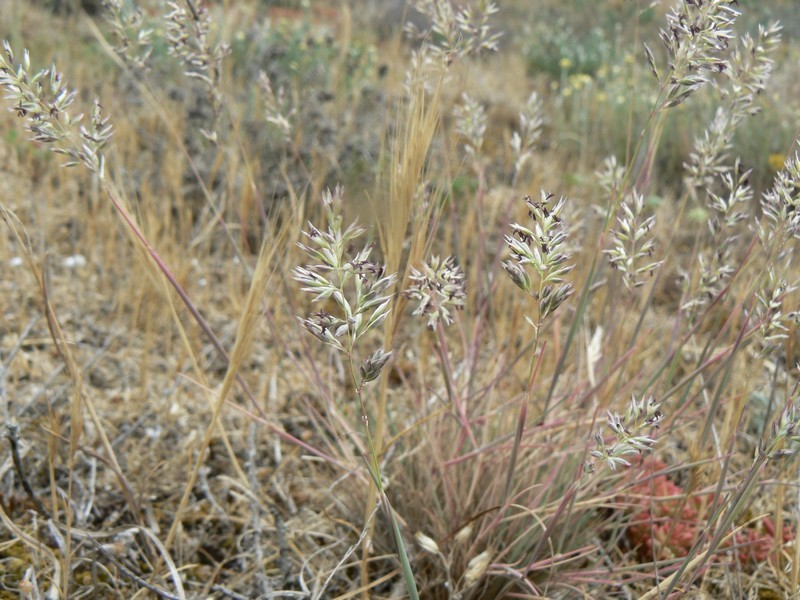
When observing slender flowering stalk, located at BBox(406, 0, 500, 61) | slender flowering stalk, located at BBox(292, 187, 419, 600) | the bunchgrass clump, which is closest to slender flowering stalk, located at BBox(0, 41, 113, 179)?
the bunchgrass clump

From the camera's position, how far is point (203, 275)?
2.58 m

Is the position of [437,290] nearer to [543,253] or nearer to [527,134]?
[543,253]

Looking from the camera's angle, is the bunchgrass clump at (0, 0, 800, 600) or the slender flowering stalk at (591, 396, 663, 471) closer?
the slender flowering stalk at (591, 396, 663, 471)

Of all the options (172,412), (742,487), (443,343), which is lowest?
(172,412)

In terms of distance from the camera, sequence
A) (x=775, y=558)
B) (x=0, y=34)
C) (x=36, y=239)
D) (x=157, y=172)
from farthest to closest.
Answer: (x=0, y=34)
(x=157, y=172)
(x=36, y=239)
(x=775, y=558)

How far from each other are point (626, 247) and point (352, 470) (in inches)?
27.1

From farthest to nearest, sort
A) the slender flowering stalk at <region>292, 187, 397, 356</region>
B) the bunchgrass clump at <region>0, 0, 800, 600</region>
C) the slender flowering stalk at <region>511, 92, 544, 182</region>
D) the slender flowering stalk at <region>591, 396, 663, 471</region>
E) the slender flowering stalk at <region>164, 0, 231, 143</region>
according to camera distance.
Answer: the slender flowering stalk at <region>511, 92, 544, 182</region>, the slender flowering stalk at <region>164, 0, 231, 143</region>, the bunchgrass clump at <region>0, 0, 800, 600</region>, the slender flowering stalk at <region>591, 396, 663, 471</region>, the slender flowering stalk at <region>292, 187, 397, 356</region>

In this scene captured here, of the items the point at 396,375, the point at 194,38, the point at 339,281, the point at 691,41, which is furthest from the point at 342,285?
the point at 396,375

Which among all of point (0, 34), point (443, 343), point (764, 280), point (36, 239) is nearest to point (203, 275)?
point (36, 239)

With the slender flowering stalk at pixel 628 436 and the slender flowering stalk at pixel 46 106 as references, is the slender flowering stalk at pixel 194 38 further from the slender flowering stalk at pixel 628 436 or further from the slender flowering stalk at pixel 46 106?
the slender flowering stalk at pixel 628 436

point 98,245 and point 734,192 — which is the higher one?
point 734,192

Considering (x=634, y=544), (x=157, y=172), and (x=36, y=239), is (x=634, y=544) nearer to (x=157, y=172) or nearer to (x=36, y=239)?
(x=36, y=239)

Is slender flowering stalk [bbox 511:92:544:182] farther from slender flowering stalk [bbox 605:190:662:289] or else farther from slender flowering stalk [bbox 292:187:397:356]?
slender flowering stalk [bbox 292:187:397:356]

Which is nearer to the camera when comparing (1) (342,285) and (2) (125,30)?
(1) (342,285)
